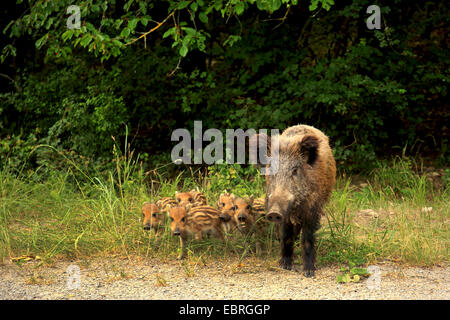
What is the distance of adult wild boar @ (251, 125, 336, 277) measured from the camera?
5.07m

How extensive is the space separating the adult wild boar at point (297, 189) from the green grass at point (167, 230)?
37 centimetres

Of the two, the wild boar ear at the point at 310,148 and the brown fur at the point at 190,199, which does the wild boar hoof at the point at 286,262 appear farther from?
the brown fur at the point at 190,199

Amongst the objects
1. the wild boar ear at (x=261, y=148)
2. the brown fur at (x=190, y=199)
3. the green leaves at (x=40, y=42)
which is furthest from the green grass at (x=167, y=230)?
the green leaves at (x=40, y=42)

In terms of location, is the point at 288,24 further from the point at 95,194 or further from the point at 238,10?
the point at 95,194

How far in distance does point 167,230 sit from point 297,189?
62.9 inches

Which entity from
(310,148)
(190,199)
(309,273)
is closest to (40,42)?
(190,199)

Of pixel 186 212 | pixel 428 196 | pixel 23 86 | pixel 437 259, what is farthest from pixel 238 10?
pixel 23 86

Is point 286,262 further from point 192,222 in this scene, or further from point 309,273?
point 192,222

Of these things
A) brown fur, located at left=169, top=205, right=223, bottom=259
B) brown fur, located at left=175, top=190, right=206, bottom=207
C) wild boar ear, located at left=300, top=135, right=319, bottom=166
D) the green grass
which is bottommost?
the green grass

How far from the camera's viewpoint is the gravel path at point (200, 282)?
15.7 feet

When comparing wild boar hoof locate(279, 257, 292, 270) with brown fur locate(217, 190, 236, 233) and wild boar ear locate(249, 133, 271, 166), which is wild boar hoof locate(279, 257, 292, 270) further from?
wild boar ear locate(249, 133, 271, 166)

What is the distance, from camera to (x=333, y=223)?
6.41 meters

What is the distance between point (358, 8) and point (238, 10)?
3021 mm

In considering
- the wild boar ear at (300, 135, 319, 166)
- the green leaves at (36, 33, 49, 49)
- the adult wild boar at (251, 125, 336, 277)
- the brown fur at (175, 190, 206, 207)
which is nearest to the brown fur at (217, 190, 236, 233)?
the brown fur at (175, 190, 206, 207)
